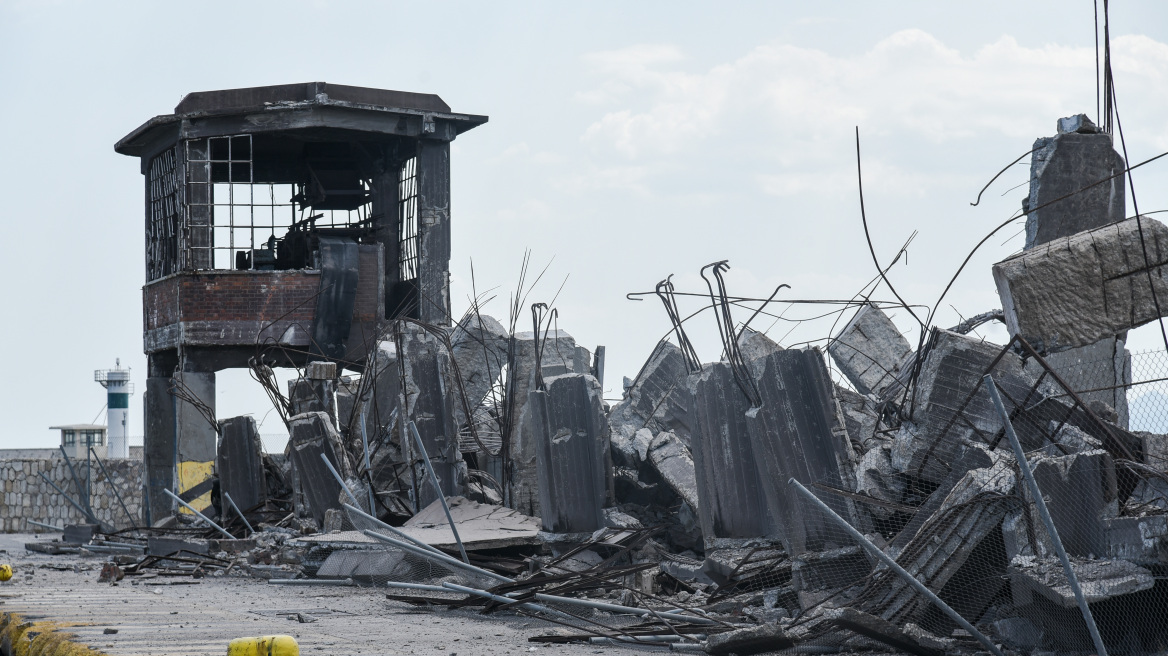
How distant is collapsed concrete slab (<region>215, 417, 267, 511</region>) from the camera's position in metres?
16.2

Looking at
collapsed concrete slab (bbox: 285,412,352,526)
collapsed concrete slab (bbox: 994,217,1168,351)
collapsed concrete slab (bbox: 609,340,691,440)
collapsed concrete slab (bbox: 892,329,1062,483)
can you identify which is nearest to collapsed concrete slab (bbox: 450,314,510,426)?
collapsed concrete slab (bbox: 285,412,352,526)

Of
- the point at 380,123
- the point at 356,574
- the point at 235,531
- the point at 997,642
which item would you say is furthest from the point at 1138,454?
the point at 380,123

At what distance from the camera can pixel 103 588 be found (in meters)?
10.9

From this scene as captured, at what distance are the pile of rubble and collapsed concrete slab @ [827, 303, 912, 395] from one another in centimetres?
2

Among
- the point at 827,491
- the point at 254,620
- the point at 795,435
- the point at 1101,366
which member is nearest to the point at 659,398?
the point at 1101,366

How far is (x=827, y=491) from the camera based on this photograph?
7.52 m

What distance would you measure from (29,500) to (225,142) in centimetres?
1229

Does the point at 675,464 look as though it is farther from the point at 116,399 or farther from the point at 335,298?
the point at 116,399

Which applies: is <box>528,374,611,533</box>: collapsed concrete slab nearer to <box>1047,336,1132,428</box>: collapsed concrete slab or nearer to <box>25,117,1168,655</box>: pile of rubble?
<box>25,117,1168,655</box>: pile of rubble

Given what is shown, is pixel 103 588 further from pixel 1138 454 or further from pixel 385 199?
pixel 385 199

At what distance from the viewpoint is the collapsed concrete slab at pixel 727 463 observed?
8.42 meters

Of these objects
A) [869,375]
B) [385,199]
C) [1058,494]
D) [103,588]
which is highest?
[385,199]

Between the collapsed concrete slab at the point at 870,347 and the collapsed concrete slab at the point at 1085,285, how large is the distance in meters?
4.41

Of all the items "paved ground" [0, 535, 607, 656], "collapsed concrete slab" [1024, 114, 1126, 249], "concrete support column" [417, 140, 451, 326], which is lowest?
"paved ground" [0, 535, 607, 656]
